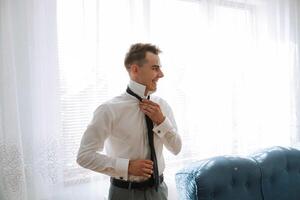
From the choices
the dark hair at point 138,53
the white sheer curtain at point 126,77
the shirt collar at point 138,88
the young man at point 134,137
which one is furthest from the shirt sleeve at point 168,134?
the white sheer curtain at point 126,77

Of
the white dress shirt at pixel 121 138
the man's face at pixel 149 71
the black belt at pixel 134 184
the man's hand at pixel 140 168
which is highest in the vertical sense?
the man's face at pixel 149 71

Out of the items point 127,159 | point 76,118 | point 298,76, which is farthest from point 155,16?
point 298,76

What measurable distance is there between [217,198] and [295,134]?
4.82 feet

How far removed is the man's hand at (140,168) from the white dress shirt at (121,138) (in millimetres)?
23

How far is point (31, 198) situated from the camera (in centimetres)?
159

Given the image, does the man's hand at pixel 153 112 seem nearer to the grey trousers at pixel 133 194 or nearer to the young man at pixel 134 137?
the young man at pixel 134 137

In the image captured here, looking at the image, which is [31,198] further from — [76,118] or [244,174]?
[244,174]

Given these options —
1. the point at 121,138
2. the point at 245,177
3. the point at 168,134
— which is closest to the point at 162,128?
the point at 168,134

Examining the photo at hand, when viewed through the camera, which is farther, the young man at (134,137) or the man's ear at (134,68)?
the man's ear at (134,68)

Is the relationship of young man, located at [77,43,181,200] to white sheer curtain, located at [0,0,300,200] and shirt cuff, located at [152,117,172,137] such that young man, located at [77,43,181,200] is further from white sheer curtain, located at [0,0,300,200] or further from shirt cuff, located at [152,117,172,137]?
white sheer curtain, located at [0,0,300,200]

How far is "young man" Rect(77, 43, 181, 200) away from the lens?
1354mm

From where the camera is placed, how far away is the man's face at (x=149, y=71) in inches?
58.2

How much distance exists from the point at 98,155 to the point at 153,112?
319 mm

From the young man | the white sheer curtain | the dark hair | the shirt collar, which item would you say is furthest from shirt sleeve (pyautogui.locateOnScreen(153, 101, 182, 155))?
the white sheer curtain
